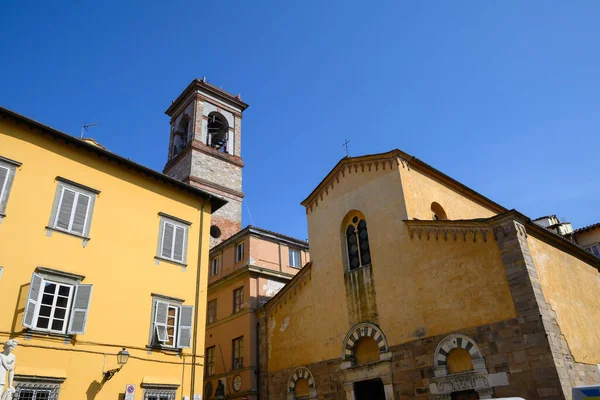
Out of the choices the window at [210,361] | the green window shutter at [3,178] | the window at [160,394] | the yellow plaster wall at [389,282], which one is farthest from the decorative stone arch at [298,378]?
the green window shutter at [3,178]

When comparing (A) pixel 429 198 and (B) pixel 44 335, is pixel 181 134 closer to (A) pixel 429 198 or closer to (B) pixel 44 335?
(A) pixel 429 198

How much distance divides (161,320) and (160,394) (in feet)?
6.81

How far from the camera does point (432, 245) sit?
16.4 meters

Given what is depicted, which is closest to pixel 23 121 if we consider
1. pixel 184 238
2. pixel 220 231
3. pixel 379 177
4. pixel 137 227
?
pixel 137 227

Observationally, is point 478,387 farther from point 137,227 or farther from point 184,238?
point 137,227

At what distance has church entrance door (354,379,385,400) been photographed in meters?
17.1

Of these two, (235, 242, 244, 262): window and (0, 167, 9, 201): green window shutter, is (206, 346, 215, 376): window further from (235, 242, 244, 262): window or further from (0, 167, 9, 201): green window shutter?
(0, 167, 9, 201): green window shutter

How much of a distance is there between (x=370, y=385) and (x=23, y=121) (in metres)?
14.6

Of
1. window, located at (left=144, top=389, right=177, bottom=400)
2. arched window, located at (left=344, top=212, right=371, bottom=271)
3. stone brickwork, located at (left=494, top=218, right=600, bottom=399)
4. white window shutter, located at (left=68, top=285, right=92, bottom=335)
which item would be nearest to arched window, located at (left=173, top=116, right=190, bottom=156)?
arched window, located at (left=344, top=212, right=371, bottom=271)

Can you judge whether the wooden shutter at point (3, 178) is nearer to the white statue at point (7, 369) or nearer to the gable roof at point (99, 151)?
the gable roof at point (99, 151)

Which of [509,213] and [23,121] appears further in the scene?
[509,213]

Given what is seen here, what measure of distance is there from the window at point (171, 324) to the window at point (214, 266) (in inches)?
407

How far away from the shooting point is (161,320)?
1397 centimetres

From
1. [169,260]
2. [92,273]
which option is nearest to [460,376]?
[169,260]
